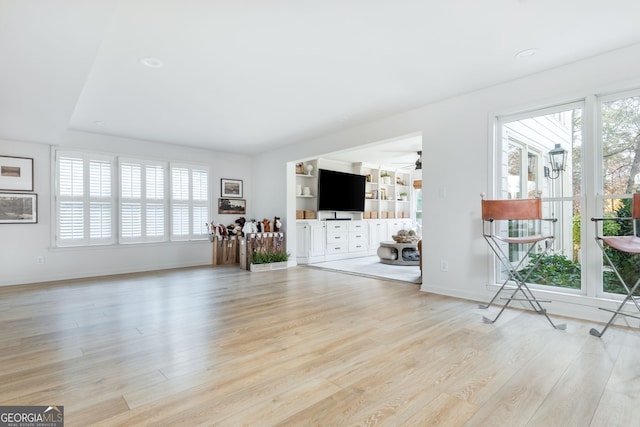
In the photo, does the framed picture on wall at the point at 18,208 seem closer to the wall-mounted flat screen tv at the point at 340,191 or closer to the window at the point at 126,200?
the window at the point at 126,200

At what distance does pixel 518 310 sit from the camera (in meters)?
3.28

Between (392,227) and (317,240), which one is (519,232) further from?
(392,227)

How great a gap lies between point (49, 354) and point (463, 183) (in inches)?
160

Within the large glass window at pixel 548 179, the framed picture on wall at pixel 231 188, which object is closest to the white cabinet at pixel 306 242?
the framed picture on wall at pixel 231 188

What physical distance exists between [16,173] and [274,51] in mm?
4650

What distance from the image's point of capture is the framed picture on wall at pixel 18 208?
4742mm

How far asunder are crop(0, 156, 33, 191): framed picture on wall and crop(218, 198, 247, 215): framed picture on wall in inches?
118

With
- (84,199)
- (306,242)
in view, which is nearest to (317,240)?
(306,242)

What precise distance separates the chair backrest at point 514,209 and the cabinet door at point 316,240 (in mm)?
4148

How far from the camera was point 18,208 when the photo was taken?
4.83m

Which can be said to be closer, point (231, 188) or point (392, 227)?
point (231, 188)

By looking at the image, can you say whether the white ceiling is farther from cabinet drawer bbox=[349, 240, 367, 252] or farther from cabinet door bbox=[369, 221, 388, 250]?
cabinet door bbox=[369, 221, 388, 250]

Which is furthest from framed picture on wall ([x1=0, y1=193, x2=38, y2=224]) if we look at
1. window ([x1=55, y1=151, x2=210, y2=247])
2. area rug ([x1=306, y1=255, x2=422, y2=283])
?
area rug ([x1=306, y1=255, x2=422, y2=283])

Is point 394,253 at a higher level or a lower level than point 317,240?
lower
